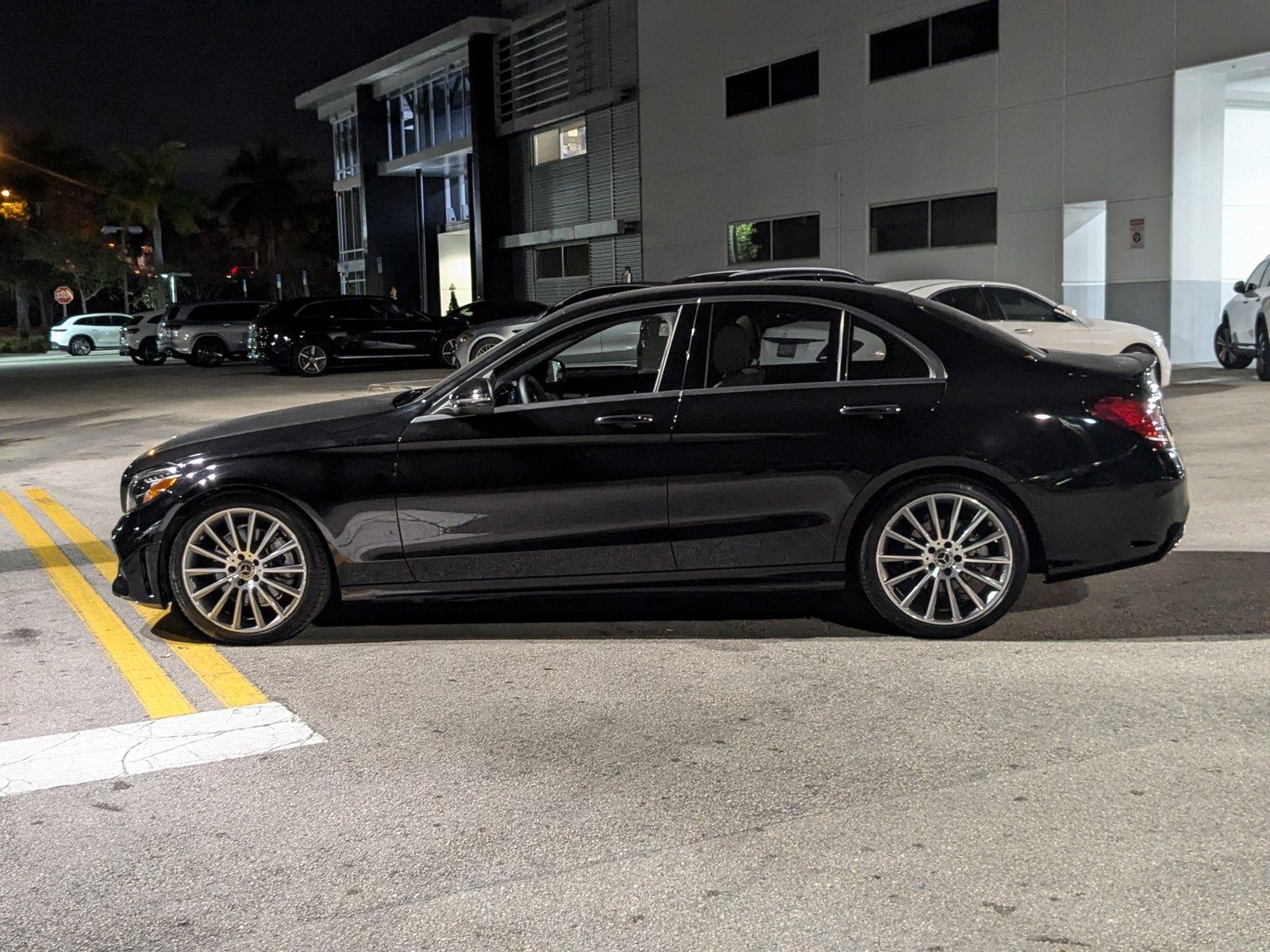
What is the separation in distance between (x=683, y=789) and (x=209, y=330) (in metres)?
31.5

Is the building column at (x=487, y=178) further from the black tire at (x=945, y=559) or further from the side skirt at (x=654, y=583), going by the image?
the black tire at (x=945, y=559)

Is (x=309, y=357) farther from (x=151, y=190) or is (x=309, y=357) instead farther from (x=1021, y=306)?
(x=151, y=190)

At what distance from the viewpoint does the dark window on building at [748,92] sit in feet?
101

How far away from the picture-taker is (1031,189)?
23.9 metres

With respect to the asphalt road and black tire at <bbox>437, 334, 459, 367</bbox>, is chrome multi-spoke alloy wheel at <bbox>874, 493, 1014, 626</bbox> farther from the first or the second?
black tire at <bbox>437, 334, 459, 367</bbox>

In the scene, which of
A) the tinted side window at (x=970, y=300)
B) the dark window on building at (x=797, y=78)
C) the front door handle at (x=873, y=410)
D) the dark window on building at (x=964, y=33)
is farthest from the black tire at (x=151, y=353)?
the front door handle at (x=873, y=410)

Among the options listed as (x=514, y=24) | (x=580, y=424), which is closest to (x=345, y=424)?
(x=580, y=424)

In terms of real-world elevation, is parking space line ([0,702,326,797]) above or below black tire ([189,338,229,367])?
below

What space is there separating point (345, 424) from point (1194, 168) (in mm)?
18895

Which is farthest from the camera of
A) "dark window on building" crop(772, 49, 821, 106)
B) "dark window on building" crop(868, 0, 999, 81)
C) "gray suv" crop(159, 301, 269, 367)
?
"gray suv" crop(159, 301, 269, 367)

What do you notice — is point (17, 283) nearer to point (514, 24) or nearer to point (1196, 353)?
point (514, 24)

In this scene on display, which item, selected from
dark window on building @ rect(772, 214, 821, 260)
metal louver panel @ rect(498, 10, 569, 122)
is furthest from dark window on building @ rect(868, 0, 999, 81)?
metal louver panel @ rect(498, 10, 569, 122)

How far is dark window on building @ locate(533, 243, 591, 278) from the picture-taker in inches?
1549

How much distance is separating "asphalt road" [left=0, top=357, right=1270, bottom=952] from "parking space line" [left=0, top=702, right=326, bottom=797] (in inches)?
4.1
